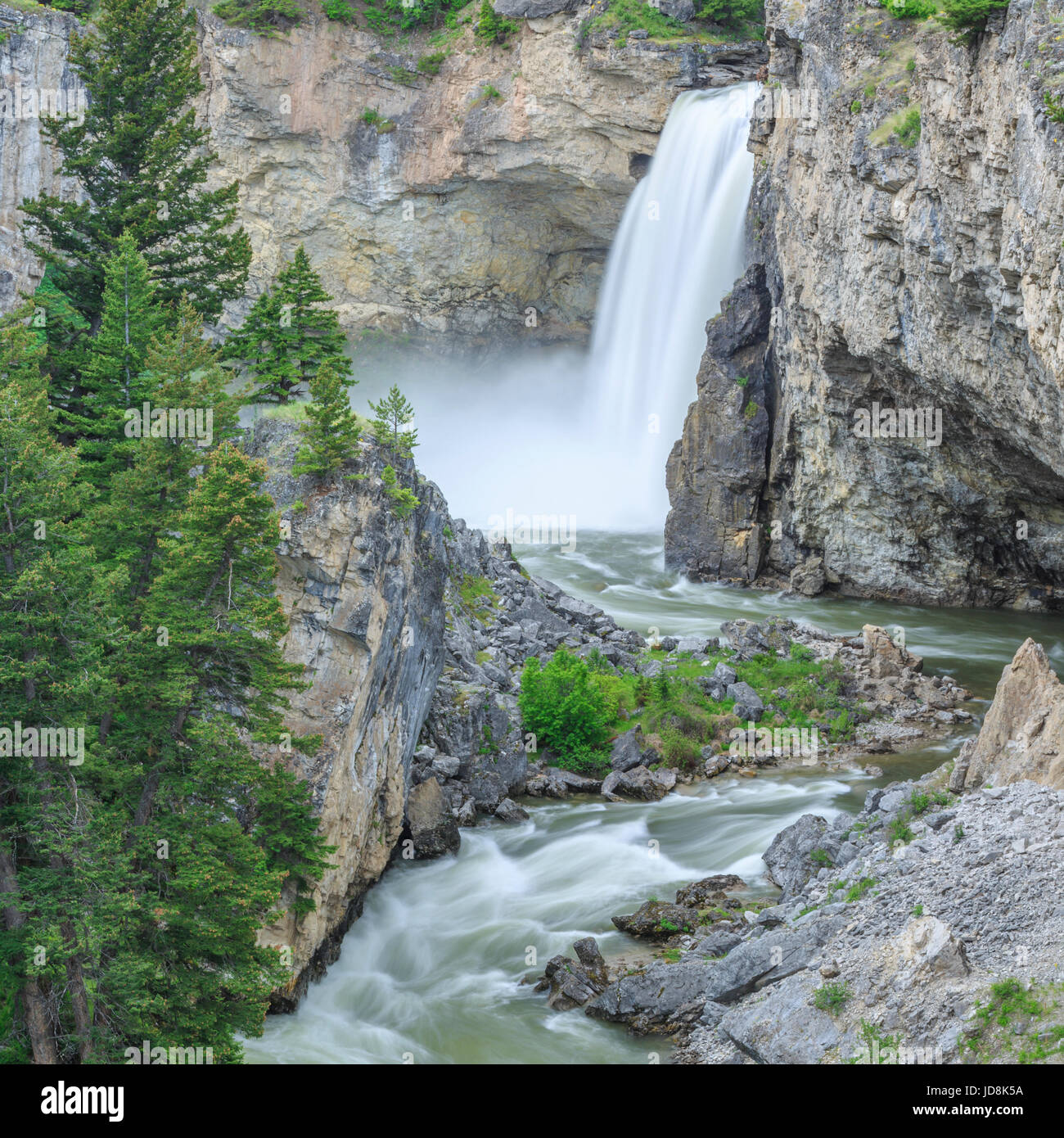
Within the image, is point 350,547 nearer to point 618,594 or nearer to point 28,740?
point 28,740

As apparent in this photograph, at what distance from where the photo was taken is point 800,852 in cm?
1778

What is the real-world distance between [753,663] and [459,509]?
989 inches

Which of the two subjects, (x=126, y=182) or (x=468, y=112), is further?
(x=468, y=112)

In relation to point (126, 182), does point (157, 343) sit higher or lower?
lower

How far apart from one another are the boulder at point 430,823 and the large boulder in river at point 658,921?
12.4 ft

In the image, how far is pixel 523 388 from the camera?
56625 mm

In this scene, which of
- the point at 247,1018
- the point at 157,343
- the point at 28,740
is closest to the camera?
the point at 28,740

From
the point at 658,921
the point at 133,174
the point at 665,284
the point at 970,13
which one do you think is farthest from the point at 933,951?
the point at 665,284

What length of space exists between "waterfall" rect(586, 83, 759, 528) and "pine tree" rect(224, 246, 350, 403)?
2378 cm

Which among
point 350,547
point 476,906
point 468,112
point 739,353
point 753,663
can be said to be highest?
point 468,112

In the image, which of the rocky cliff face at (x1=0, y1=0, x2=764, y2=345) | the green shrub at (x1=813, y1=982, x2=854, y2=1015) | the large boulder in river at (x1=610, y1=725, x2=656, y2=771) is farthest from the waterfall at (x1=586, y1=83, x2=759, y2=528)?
the green shrub at (x1=813, y1=982, x2=854, y2=1015)

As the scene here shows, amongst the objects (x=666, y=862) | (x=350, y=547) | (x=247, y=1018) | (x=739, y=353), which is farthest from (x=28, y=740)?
(x=739, y=353)

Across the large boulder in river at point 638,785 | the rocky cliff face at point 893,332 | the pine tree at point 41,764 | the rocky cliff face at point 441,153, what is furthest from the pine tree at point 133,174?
the rocky cliff face at point 441,153

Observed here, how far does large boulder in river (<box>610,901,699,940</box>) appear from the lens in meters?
16.7
